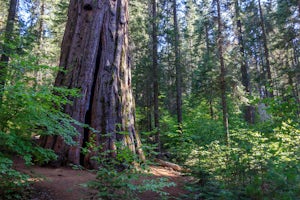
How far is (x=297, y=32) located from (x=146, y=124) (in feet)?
45.0

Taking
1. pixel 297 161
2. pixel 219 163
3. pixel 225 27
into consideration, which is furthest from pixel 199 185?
pixel 225 27

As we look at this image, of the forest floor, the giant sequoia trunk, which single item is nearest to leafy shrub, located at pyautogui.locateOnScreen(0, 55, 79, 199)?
the forest floor

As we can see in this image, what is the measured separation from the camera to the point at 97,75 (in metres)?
7.00

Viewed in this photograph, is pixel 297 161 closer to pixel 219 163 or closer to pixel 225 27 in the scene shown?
pixel 219 163

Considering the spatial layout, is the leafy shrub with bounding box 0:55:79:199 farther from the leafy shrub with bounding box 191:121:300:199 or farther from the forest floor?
the leafy shrub with bounding box 191:121:300:199

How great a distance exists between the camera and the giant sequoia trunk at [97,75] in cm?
642

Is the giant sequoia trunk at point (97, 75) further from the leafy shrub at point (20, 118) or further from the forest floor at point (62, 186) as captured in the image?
the leafy shrub at point (20, 118)

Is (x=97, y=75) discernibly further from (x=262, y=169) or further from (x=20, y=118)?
(x=262, y=169)

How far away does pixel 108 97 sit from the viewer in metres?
6.86

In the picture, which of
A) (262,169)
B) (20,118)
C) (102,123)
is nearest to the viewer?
(20,118)

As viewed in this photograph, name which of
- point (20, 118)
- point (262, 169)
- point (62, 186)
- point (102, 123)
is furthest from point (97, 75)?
point (262, 169)

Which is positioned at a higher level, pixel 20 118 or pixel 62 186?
pixel 20 118

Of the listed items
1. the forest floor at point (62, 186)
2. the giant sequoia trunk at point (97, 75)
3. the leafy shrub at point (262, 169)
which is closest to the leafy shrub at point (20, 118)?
the forest floor at point (62, 186)

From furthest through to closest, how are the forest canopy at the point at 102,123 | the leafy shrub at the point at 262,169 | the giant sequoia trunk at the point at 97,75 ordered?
the giant sequoia trunk at the point at 97,75
the leafy shrub at the point at 262,169
the forest canopy at the point at 102,123
